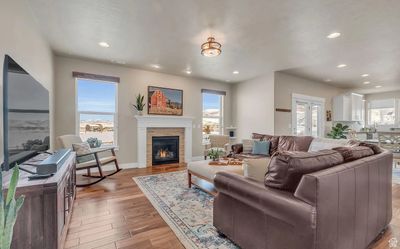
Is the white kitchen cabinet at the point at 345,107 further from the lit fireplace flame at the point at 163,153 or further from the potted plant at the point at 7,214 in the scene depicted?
the potted plant at the point at 7,214

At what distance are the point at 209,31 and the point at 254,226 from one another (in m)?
2.81

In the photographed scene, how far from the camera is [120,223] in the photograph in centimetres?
234

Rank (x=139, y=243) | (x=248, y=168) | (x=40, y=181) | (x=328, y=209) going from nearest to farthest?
(x=328, y=209)
(x=40, y=181)
(x=248, y=168)
(x=139, y=243)

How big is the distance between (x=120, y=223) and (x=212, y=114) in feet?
16.1

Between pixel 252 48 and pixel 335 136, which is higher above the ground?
pixel 252 48

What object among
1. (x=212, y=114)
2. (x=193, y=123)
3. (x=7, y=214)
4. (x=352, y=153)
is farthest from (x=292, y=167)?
(x=212, y=114)

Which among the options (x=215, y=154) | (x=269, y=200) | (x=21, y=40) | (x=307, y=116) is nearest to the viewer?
(x=269, y=200)

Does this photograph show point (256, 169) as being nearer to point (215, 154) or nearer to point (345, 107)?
point (215, 154)

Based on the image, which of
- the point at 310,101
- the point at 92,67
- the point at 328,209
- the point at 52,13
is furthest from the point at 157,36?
the point at 310,101

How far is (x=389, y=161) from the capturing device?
2.15 metres

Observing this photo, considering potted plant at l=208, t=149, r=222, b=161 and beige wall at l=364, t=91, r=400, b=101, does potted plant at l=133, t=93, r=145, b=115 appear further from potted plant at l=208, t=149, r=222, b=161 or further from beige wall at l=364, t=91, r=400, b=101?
beige wall at l=364, t=91, r=400, b=101

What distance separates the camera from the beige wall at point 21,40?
1833 mm

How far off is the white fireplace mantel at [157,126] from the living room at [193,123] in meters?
0.03

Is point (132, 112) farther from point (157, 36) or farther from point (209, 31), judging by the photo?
point (209, 31)
